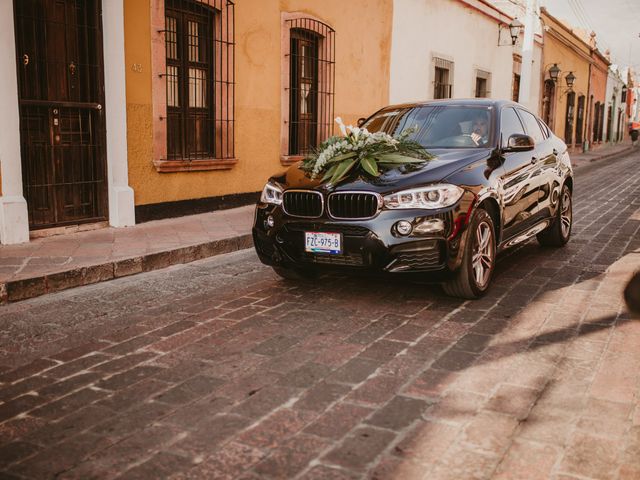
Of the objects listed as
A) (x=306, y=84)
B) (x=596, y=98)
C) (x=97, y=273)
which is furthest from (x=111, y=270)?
(x=596, y=98)

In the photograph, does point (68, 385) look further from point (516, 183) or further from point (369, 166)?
point (516, 183)

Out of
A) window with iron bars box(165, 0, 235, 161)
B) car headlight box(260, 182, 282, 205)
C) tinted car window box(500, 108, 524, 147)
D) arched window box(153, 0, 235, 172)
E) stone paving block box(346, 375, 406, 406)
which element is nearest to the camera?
stone paving block box(346, 375, 406, 406)

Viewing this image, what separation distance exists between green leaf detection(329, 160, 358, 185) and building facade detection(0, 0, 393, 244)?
3903 mm

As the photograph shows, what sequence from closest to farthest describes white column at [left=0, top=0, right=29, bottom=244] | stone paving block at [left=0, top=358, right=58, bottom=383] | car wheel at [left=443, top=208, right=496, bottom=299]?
stone paving block at [left=0, top=358, right=58, bottom=383], car wheel at [left=443, top=208, right=496, bottom=299], white column at [left=0, top=0, right=29, bottom=244]

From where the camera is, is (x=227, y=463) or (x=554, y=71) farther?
(x=554, y=71)

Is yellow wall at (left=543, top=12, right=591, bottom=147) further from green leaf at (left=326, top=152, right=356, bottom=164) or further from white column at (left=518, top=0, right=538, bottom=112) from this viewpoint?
green leaf at (left=326, top=152, right=356, bottom=164)

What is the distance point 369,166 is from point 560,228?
3.40 meters

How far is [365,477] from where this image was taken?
2.71 meters

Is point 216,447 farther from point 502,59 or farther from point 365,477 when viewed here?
point 502,59

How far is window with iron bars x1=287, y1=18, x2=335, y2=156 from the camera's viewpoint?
12.2 m

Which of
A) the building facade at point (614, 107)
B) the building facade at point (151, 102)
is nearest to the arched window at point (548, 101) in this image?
the building facade at point (614, 107)

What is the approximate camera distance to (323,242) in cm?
522

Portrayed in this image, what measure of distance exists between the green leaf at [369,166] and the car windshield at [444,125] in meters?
0.95

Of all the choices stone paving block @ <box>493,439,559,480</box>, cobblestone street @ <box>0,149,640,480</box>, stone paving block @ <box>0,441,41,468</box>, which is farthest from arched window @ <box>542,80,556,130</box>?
stone paving block @ <box>0,441,41,468</box>
